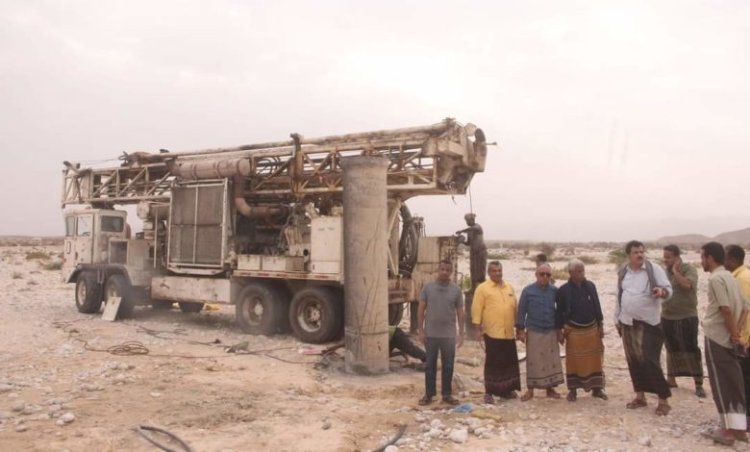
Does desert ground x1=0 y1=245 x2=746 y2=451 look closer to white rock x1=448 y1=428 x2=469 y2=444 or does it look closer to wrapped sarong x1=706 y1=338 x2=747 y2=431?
white rock x1=448 y1=428 x2=469 y2=444

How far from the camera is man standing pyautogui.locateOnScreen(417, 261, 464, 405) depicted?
6840mm

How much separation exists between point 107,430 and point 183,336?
6.10m

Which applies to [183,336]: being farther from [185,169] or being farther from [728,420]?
[728,420]

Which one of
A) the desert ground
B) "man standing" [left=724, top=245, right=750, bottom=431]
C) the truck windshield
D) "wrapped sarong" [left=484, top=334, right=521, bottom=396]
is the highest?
the truck windshield

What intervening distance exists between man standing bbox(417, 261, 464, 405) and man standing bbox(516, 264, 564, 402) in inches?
30.3

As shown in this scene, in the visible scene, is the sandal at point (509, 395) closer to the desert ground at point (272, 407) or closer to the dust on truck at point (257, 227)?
the desert ground at point (272, 407)

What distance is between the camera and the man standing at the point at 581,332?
6.88 meters

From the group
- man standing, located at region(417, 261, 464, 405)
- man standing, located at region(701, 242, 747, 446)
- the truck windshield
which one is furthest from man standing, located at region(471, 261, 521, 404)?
the truck windshield

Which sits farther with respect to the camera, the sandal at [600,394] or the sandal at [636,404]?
the sandal at [600,394]

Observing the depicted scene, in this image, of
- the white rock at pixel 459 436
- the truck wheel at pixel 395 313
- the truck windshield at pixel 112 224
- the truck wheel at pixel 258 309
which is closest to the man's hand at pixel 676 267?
the white rock at pixel 459 436

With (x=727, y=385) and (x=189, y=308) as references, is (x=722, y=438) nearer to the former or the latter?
(x=727, y=385)

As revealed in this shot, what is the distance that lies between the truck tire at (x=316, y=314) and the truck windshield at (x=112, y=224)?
6.21m

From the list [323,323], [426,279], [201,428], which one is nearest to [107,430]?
[201,428]

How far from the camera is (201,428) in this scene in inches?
232
